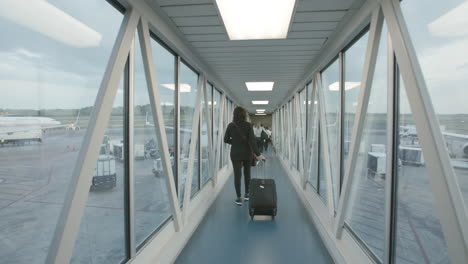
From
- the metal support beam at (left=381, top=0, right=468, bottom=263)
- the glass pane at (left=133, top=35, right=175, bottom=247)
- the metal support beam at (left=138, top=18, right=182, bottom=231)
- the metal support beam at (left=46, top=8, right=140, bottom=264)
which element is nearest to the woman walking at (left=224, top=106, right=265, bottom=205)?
the glass pane at (left=133, top=35, right=175, bottom=247)

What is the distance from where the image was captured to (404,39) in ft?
4.42

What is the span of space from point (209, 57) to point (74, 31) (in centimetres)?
208

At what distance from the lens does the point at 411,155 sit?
58.6 inches

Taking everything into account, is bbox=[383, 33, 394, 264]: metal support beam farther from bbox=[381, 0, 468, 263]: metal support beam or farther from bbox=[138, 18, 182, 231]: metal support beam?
bbox=[138, 18, 182, 231]: metal support beam

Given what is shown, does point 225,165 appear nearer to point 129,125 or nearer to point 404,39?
point 129,125

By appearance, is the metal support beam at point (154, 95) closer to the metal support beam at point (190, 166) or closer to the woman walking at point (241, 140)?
the metal support beam at point (190, 166)

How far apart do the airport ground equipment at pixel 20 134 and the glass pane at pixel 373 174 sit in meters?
2.14

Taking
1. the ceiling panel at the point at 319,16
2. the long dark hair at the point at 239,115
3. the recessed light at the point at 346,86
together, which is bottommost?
the long dark hair at the point at 239,115

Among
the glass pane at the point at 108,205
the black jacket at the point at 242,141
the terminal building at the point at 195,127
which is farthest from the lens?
the black jacket at the point at 242,141

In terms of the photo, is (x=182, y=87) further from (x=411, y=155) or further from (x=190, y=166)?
(x=411, y=155)

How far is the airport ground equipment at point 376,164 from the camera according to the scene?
194cm

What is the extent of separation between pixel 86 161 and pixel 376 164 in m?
2.16

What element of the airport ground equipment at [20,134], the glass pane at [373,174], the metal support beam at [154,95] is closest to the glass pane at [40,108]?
the airport ground equipment at [20,134]

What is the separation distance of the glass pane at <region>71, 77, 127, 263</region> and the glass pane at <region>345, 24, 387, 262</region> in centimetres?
197
